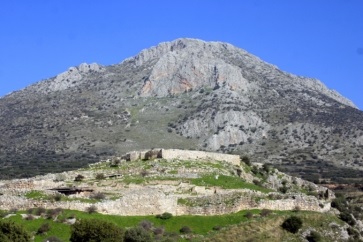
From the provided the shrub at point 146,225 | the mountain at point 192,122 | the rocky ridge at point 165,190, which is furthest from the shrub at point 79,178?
the mountain at point 192,122

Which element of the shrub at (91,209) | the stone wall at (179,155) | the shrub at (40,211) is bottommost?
the shrub at (40,211)

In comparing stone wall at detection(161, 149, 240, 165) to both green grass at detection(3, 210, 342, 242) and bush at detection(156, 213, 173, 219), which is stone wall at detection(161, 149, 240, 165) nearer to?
green grass at detection(3, 210, 342, 242)

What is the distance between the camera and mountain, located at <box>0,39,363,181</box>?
152 meters

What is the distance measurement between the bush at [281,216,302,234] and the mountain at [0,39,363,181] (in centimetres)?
7698

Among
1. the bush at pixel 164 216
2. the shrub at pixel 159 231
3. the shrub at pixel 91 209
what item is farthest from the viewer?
the bush at pixel 164 216

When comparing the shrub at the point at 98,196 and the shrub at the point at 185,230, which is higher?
the shrub at the point at 98,196

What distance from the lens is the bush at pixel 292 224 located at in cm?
5059

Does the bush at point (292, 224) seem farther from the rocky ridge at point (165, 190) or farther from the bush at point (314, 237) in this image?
the rocky ridge at point (165, 190)

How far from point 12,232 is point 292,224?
21.1m

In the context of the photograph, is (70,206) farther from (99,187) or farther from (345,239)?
(345,239)

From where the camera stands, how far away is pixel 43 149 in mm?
154375

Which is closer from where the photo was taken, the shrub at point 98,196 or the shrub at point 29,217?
the shrub at point 29,217

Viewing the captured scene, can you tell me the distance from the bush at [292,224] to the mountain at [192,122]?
253ft

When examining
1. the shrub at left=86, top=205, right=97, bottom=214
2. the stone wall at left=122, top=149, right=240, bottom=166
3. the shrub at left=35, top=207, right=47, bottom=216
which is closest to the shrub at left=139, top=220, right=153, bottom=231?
the shrub at left=86, top=205, right=97, bottom=214
